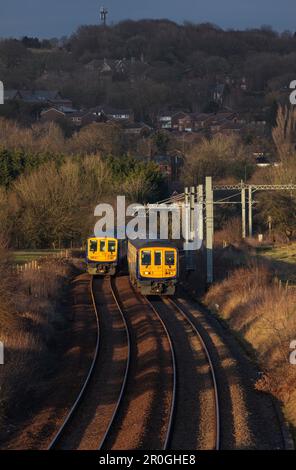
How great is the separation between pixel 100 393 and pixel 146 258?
1324 cm

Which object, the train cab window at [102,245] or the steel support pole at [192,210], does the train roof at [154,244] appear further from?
the steel support pole at [192,210]

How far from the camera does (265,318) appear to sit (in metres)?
20.3

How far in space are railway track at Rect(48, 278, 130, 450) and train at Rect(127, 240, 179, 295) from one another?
3.89m

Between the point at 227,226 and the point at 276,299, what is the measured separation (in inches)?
1372

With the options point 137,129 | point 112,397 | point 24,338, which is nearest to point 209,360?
point 112,397

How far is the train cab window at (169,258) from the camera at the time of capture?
1117 inches

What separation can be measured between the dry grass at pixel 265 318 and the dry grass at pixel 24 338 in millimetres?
4439

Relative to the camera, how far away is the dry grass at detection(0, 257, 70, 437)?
47.1 feet

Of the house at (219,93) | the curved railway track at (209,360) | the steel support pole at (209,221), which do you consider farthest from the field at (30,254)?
the house at (219,93)

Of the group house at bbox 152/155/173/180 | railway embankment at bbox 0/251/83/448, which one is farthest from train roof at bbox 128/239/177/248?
house at bbox 152/155/173/180

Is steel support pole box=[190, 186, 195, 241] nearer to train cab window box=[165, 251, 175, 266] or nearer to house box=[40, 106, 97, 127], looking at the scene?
train cab window box=[165, 251, 175, 266]

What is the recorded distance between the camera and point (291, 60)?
16662 cm

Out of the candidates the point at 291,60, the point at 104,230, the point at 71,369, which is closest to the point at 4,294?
the point at 71,369

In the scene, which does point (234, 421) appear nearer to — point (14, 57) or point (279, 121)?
point (279, 121)
